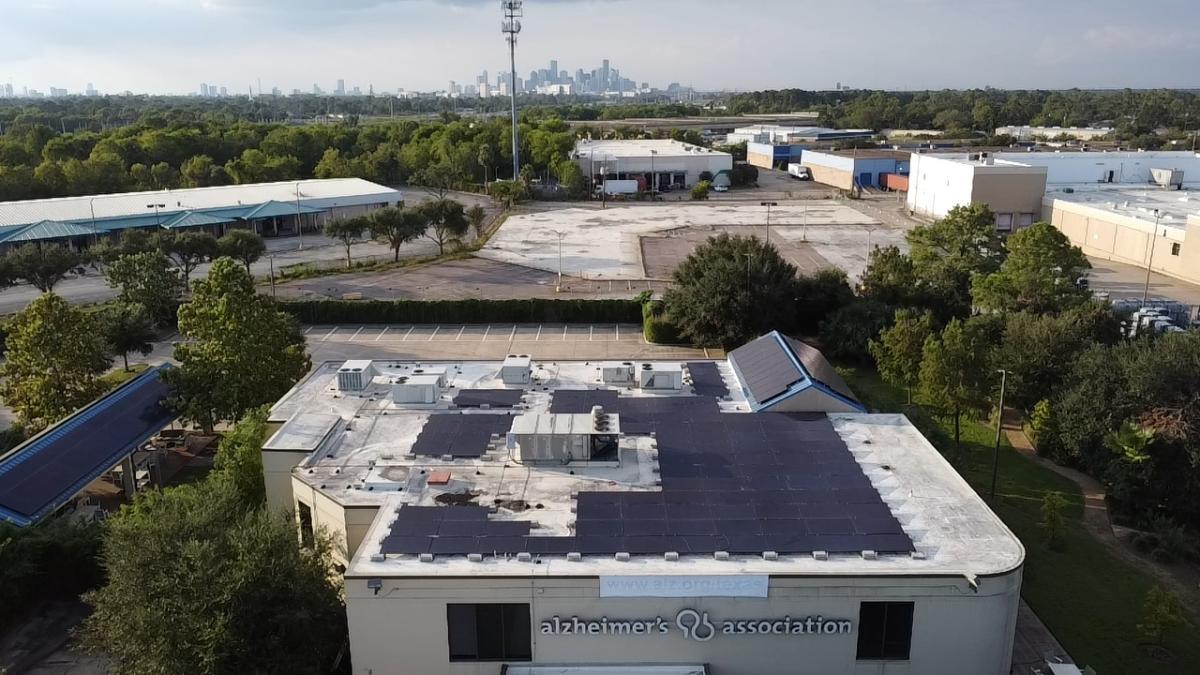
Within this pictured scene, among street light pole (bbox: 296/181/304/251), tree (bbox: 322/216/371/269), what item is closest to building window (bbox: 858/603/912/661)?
tree (bbox: 322/216/371/269)

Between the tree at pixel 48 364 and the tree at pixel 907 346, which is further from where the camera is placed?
the tree at pixel 907 346

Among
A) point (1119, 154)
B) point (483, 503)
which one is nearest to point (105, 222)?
point (483, 503)

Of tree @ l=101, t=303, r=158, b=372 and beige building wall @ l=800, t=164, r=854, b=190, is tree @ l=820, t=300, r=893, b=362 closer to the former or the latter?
tree @ l=101, t=303, r=158, b=372

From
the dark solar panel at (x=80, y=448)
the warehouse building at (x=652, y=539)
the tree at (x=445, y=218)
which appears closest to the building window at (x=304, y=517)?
the warehouse building at (x=652, y=539)

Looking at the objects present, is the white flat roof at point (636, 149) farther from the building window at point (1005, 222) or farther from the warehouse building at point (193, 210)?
the building window at point (1005, 222)

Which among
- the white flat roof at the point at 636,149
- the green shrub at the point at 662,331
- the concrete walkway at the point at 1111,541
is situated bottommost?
the concrete walkway at the point at 1111,541
